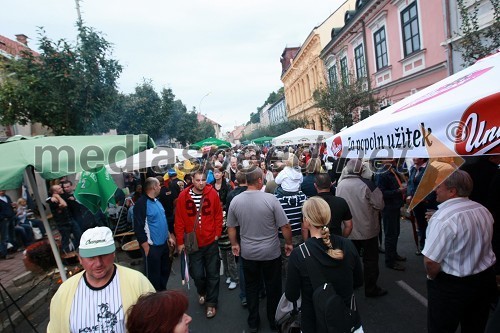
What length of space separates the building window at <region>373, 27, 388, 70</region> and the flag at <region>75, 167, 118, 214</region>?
1422cm

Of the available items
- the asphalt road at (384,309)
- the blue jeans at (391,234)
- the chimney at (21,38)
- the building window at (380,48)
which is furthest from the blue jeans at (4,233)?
the building window at (380,48)

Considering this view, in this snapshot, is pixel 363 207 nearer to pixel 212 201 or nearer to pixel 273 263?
pixel 273 263

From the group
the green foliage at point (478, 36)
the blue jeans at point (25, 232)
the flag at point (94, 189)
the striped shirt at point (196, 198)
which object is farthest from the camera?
the blue jeans at point (25, 232)

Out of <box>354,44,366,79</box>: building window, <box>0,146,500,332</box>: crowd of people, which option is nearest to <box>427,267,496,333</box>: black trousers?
<box>0,146,500,332</box>: crowd of people

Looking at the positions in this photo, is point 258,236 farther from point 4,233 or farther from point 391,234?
point 4,233

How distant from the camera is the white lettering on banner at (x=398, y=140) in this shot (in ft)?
6.13

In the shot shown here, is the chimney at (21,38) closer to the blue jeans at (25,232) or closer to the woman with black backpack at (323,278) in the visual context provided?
the blue jeans at (25,232)

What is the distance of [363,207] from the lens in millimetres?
3883

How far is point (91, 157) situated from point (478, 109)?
324 centimetres

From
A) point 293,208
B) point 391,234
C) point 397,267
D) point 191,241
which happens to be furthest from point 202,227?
point 397,267

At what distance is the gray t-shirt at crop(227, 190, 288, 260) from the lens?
3365 mm

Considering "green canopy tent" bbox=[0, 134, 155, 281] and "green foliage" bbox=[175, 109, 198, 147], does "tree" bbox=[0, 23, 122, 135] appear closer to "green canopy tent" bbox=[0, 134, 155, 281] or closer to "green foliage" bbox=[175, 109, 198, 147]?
"green canopy tent" bbox=[0, 134, 155, 281]

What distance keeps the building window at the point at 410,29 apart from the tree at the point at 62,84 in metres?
11.4

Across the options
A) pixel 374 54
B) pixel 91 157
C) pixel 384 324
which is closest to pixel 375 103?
pixel 374 54
